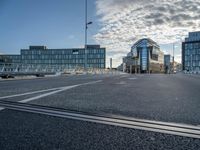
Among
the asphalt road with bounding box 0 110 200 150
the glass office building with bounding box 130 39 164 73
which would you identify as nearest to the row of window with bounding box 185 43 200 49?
the glass office building with bounding box 130 39 164 73

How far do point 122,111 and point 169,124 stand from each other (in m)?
1.31

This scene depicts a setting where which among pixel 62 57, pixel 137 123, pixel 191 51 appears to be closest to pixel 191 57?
pixel 191 51

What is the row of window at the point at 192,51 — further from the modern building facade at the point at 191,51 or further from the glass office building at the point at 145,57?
the glass office building at the point at 145,57

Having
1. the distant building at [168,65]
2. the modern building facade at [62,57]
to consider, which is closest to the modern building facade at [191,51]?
the distant building at [168,65]

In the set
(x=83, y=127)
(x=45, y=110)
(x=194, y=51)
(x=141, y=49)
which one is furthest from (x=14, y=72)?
(x=194, y=51)

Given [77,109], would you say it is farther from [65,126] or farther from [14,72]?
[14,72]

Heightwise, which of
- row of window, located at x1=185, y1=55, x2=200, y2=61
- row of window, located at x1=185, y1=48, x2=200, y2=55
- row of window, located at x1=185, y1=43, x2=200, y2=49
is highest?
row of window, located at x1=185, y1=43, x2=200, y2=49

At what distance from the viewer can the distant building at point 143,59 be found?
11419 cm

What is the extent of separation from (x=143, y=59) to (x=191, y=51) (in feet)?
130

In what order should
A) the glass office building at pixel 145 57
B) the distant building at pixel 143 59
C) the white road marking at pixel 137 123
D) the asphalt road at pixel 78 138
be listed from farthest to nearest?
the distant building at pixel 143 59, the glass office building at pixel 145 57, the white road marking at pixel 137 123, the asphalt road at pixel 78 138

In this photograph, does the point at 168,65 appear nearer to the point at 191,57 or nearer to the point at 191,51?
the point at 191,57

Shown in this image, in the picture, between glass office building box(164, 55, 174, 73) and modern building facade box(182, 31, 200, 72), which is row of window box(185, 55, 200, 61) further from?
glass office building box(164, 55, 174, 73)

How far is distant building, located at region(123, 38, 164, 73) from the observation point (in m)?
114

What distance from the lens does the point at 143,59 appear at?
378ft
